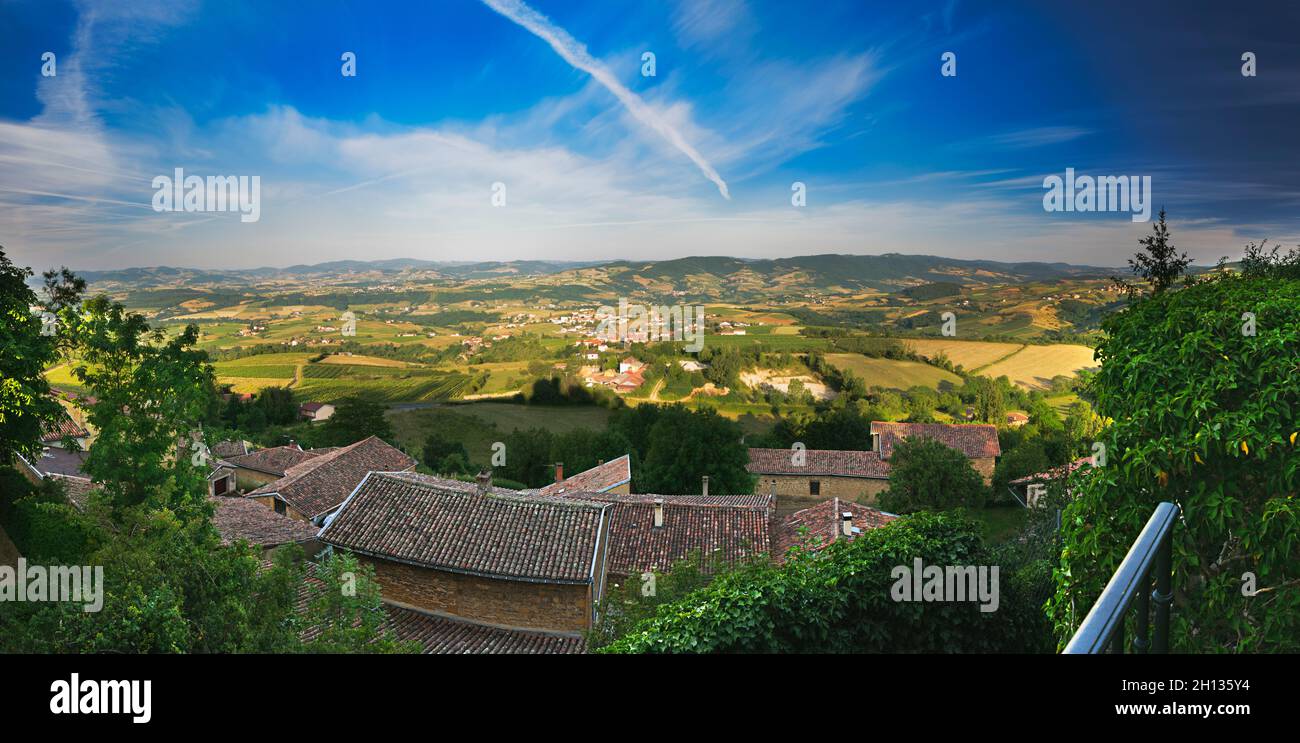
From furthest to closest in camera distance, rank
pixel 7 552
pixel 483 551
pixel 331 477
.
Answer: pixel 331 477 → pixel 483 551 → pixel 7 552

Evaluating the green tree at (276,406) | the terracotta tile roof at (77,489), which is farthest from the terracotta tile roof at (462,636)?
the green tree at (276,406)

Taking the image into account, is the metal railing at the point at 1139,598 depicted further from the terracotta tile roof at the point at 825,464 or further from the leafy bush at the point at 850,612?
the terracotta tile roof at the point at 825,464

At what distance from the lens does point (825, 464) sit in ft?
143

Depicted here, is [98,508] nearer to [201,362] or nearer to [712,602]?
[201,362]

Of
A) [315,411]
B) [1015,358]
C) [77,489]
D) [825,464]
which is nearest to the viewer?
[77,489]

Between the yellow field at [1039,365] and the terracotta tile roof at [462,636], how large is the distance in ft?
197

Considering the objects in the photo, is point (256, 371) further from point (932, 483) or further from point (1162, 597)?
point (1162, 597)

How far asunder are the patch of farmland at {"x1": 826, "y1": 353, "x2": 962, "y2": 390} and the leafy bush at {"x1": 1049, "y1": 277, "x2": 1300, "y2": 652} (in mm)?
61989

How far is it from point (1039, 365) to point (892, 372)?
13.6 meters

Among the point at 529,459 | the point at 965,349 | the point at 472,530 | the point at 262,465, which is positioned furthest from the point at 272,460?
the point at 965,349

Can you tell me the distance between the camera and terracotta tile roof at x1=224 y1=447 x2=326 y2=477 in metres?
38.5

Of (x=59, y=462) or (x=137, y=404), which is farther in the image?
(x=59, y=462)

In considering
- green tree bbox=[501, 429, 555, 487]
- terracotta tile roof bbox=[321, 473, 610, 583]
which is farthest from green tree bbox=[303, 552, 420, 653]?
green tree bbox=[501, 429, 555, 487]
